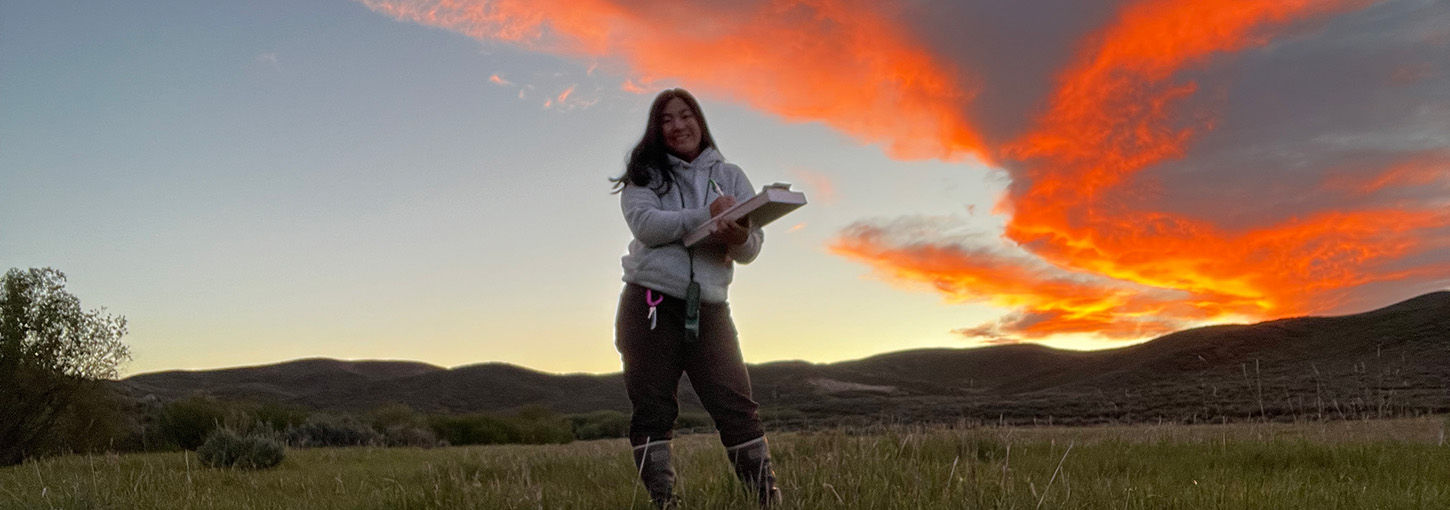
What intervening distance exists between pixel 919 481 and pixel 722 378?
0.89 meters

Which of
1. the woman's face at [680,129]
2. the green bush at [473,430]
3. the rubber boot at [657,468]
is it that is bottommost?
the green bush at [473,430]

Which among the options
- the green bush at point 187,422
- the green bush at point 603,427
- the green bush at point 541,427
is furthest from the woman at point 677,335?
the green bush at point 603,427

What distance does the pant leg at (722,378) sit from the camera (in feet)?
12.0

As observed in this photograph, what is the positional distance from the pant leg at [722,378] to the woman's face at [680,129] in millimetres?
770

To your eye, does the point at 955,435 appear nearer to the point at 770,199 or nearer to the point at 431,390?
the point at 770,199

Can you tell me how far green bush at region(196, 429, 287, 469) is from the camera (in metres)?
7.88

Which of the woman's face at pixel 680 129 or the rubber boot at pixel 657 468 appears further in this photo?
the woman's face at pixel 680 129

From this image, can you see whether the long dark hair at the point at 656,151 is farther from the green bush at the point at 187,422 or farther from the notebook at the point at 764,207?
the green bush at the point at 187,422

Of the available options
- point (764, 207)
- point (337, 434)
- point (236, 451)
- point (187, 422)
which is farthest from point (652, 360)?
point (187, 422)

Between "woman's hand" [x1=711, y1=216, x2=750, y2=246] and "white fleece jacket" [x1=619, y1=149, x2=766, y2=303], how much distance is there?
0.11 m

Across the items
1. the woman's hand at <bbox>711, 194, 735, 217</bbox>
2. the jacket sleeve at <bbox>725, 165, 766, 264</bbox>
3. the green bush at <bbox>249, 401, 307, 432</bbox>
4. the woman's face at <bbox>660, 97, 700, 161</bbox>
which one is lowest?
the green bush at <bbox>249, 401, 307, 432</bbox>

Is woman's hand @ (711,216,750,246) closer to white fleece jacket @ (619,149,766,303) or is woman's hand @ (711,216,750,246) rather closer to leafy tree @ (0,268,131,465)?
white fleece jacket @ (619,149,766,303)

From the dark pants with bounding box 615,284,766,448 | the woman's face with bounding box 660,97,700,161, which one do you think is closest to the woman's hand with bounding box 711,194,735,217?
the dark pants with bounding box 615,284,766,448

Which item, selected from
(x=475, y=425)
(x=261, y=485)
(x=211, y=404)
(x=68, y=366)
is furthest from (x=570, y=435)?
(x=261, y=485)
